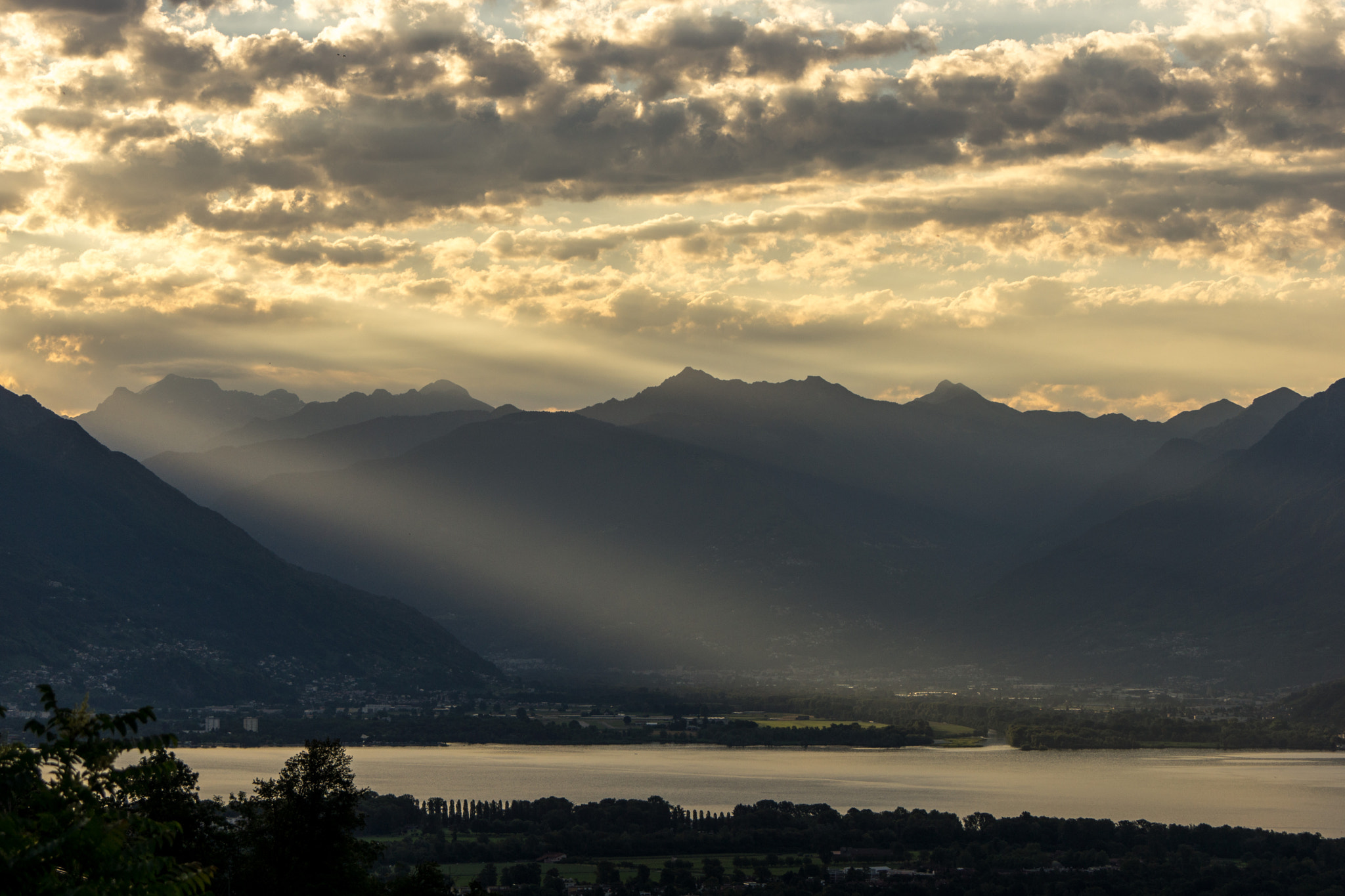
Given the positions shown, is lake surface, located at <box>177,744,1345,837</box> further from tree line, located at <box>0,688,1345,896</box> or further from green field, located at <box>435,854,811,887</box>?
green field, located at <box>435,854,811,887</box>

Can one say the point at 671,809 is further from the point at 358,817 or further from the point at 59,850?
the point at 59,850

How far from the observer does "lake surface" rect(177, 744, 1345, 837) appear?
146500 millimetres

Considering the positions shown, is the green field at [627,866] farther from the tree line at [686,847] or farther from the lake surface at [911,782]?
the lake surface at [911,782]

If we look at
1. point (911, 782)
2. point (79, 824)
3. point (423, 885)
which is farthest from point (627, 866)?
point (79, 824)

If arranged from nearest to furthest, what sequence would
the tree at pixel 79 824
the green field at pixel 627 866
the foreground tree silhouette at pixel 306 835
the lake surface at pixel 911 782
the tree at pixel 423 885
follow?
the tree at pixel 79 824, the foreground tree silhouette at pixel 306 835, the tree at pixel 423 885, the green field at pixel 627 866, the lake surface at pixel 911 782

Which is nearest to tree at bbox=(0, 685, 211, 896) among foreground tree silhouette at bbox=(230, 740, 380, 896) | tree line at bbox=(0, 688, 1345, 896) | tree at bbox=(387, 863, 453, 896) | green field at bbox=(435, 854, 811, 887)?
tree line at bbox=(0, 688, 1345, 896)

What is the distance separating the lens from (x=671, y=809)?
133750 millimetres

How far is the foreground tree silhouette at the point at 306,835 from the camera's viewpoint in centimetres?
4138

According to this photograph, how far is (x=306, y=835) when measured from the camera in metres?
43.1

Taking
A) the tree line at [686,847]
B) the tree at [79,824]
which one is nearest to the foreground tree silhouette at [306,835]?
the tree line at [686,847]

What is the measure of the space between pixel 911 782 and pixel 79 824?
528 ft

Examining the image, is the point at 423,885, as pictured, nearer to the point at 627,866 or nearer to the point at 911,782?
the point at 627,866

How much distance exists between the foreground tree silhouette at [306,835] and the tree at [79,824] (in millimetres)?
22935

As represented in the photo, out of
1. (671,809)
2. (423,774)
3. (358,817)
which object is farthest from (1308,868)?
(423,774)
